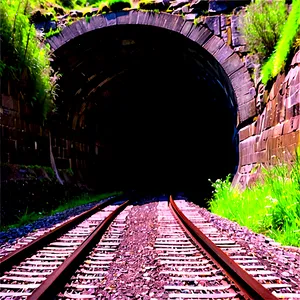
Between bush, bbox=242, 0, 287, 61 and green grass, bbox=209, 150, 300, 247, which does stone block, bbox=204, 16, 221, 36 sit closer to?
bush, bbox=242, 0, 287, 61

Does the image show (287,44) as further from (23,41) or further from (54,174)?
(54,174)

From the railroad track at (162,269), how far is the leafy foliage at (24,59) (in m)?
4.54

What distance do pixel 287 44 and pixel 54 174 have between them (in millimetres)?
6805

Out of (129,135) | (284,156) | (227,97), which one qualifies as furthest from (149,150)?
(284,156)

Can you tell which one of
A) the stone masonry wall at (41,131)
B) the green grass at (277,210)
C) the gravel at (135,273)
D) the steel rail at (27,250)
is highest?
the stone masonry wall at (41,131)

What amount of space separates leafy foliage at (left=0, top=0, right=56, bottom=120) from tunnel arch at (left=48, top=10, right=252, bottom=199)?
1334mm

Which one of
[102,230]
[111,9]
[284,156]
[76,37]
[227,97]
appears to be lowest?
[102,230]

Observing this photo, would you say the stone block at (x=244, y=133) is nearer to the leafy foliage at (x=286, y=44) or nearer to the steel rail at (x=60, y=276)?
the leafy foliage at (x=286, y=44)

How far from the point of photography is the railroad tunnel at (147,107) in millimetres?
9930

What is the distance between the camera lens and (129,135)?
17609mm

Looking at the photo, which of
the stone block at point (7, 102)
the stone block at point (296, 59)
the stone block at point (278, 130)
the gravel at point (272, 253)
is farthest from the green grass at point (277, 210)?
the stone block at point (7, 102)

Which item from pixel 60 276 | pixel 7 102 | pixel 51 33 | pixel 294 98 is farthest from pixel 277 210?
pixel 51 33

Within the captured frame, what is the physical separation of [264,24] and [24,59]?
5.69m

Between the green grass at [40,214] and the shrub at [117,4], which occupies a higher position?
the shrub at [117,4]
